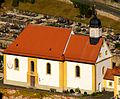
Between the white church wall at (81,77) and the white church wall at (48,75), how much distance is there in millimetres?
1876

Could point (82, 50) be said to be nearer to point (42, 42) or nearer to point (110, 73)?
point (110, 73)

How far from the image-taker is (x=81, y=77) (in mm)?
116812

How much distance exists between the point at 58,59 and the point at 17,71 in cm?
744

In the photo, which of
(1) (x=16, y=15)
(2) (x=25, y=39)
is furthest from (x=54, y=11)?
(2) (x=25, y=39)

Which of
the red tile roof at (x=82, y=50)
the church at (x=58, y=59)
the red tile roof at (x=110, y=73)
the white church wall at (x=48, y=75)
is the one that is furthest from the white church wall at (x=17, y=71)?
the red tile roof at (x=110, y=73)

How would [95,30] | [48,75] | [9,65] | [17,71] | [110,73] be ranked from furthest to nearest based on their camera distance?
[9,65] → [17,71] → [48,75] → [110,73] → [95,30]

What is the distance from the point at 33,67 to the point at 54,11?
6514 cm

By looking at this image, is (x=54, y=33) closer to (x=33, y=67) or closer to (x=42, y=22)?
(x=33, y=67)

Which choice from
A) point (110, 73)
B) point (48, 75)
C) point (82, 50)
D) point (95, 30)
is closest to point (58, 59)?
point (48, 75)

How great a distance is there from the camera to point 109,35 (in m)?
158

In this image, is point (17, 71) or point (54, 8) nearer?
point (17, 71)

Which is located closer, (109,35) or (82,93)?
(82,93)

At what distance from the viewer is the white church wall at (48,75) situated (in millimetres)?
118625

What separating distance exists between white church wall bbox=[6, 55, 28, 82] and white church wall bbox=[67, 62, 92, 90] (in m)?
7.08
